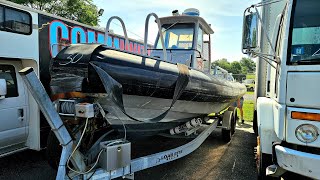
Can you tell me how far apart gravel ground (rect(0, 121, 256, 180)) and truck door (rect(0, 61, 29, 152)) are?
0.44 metres

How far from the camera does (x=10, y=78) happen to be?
4309 millimetres

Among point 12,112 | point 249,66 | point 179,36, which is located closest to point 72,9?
point 179,36

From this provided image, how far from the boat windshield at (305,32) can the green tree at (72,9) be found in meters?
18.4

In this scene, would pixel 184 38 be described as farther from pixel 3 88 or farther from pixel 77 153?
pixel 77 153

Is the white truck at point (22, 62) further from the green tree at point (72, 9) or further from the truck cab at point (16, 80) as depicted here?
the green tree at point (72, 9)

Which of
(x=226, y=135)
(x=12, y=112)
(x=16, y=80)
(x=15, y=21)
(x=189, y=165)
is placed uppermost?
(x=15, y=21)

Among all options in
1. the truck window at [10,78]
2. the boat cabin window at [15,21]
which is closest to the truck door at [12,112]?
the truck window at [10,78]

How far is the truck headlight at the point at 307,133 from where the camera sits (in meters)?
2.45

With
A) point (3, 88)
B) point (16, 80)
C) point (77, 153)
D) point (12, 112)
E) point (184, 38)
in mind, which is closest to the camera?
point (77, 153)

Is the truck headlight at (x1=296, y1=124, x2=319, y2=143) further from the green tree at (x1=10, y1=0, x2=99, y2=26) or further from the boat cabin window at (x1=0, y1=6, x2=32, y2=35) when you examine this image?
the green tree at (x1=10, y1=0, x2=99, y2=26)

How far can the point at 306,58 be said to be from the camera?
2617 millimetres

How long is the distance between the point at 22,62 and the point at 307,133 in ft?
14.0

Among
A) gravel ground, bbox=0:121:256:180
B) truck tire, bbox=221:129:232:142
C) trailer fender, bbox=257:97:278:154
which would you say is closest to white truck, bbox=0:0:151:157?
gravel ground, bbox=0:121:256:180

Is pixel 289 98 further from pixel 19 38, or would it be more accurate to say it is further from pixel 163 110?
pixel 19 38
